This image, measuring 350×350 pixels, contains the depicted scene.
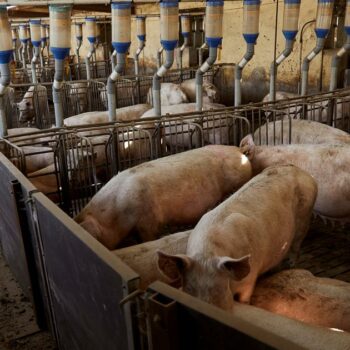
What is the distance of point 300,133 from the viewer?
5.57 meters

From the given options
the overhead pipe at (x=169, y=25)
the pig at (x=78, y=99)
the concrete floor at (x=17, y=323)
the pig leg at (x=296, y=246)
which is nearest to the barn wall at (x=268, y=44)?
the pig at (x=78, y=99)

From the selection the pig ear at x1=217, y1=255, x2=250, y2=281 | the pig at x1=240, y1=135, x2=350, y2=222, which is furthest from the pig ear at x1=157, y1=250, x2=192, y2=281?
the pig at x1=240, y1=135, x2=350, y2=222

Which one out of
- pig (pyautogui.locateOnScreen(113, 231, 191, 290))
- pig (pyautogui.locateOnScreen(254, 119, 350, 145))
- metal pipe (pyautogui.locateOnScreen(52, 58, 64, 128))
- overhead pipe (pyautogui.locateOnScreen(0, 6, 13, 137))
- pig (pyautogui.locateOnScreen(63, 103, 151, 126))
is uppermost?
overhead pipe (pyautogui.locateOnScreen(0, 6, 13, 137))

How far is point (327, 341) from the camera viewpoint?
2.01 meters

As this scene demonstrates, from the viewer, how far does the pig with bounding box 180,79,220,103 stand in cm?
935

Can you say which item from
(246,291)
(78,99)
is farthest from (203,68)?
(78,99)

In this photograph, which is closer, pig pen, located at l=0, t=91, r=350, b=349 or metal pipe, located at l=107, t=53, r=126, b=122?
pig pen, located at l=0, t=91, r=350, b=349

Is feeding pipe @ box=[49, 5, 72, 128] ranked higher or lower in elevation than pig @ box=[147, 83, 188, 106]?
higher

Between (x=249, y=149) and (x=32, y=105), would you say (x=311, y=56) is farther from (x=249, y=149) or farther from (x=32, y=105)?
(x=32, y=105)

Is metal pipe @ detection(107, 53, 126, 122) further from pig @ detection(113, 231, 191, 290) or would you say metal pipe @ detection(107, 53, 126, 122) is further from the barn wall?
the barn wall

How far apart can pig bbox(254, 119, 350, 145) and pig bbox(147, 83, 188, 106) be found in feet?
12.7

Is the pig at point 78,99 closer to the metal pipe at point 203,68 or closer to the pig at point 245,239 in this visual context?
the metal pipe at point 203,68

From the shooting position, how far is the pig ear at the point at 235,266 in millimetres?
2332

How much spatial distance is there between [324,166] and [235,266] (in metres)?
2.32
